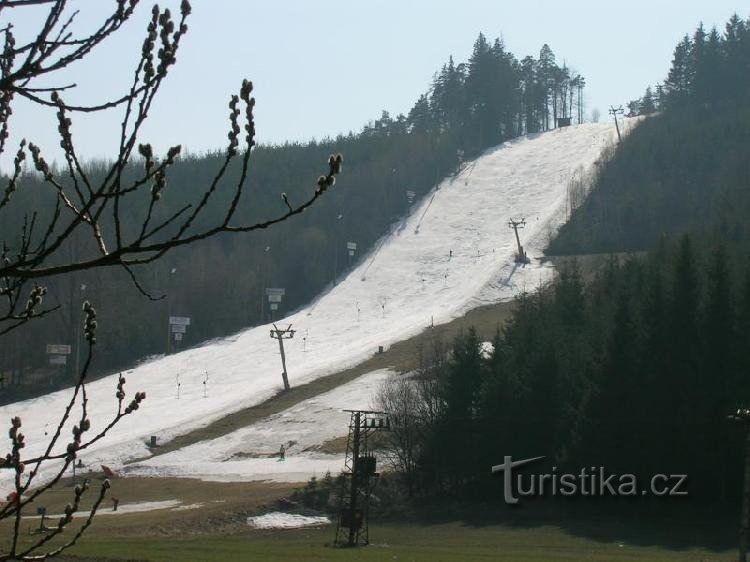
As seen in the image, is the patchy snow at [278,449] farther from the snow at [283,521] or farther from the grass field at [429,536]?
the snow at [283,521]

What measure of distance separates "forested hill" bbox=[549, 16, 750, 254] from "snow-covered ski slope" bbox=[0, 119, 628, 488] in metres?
6.65

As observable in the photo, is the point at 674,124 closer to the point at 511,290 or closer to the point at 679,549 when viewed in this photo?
the point at 511,290

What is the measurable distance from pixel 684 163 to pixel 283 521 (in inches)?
3944

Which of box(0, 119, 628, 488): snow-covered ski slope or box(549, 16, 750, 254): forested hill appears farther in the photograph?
box(549, 16, 750, 254): forested hill

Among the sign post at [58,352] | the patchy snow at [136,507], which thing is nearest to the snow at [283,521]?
the patchy snow at [136,507]

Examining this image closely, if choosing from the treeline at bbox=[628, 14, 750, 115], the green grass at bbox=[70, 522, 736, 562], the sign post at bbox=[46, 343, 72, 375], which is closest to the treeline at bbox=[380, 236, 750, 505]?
the green grass at bbox=[70, 522, 736, 562]

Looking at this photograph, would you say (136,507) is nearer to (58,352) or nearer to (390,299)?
(58,352)

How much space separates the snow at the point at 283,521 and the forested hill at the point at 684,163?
2273 inches

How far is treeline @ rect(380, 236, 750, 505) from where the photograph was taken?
4344 cm

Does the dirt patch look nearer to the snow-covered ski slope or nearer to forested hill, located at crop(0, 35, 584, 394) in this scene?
the snow-covered ski slope

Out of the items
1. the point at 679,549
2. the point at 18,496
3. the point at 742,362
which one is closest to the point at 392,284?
the point at 742,362

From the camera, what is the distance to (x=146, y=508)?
172ft

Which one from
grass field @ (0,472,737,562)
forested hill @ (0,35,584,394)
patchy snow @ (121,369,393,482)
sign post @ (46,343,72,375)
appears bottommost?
patchy snow @ (121,369,393,482)

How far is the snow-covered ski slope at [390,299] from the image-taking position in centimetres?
8306
